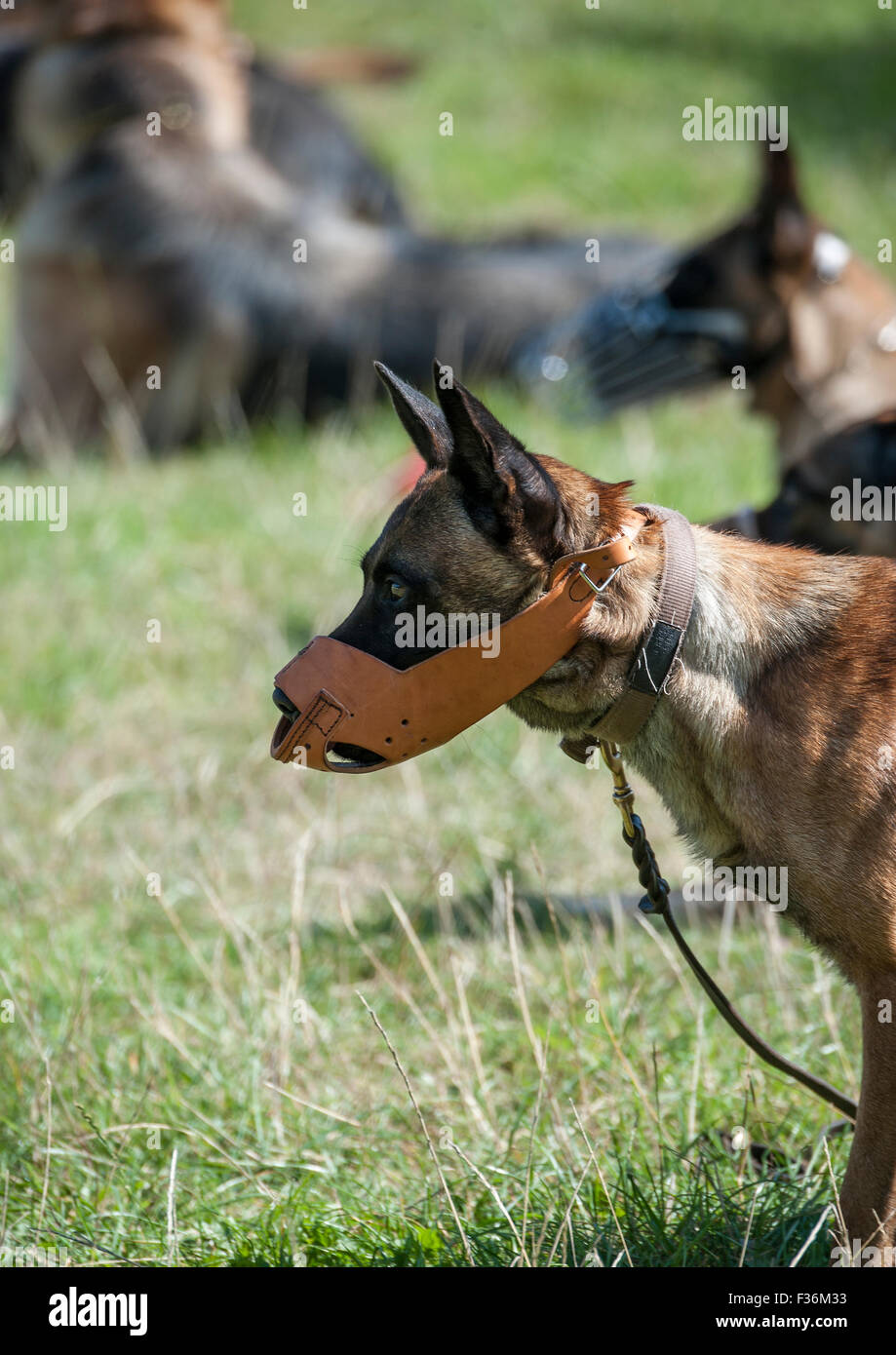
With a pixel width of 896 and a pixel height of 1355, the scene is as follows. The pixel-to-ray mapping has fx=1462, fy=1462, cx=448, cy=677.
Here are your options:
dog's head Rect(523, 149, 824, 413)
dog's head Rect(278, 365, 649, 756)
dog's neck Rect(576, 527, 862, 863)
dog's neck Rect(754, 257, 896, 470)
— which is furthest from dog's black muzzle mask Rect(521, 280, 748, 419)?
dog's head Rect(278, 365, 649, 756)

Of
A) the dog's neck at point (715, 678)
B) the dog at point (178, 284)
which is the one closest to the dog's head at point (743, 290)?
the dog at point (178, 284)

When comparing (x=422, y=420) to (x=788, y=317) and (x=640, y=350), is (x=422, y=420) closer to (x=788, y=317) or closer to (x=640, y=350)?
(x=788, y=317)

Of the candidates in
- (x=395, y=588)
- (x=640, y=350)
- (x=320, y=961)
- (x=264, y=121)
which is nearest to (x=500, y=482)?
(x=395, y=588)


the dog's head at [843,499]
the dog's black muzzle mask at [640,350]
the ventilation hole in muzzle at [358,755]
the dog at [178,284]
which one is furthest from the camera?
the dog at [178,284]

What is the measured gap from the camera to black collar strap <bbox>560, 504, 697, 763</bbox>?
2.48 meters

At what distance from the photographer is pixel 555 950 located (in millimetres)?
4070

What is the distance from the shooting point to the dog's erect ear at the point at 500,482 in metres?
2.32

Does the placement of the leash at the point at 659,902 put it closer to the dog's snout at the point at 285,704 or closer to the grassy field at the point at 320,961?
the grassy field at the point at 320,961

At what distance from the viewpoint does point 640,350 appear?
→ 6.19 meters

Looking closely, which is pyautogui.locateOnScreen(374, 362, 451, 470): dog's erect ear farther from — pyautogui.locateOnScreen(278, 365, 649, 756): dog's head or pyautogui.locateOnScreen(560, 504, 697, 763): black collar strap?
pyautogui.locateOnScreen(560, 504, 697, 763): black collar strap

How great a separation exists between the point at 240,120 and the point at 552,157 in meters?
5.05

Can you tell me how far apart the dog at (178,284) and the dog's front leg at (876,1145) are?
6.46 meters

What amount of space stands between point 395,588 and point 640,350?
13.2 feet

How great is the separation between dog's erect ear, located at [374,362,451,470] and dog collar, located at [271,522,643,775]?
28 centimetres
